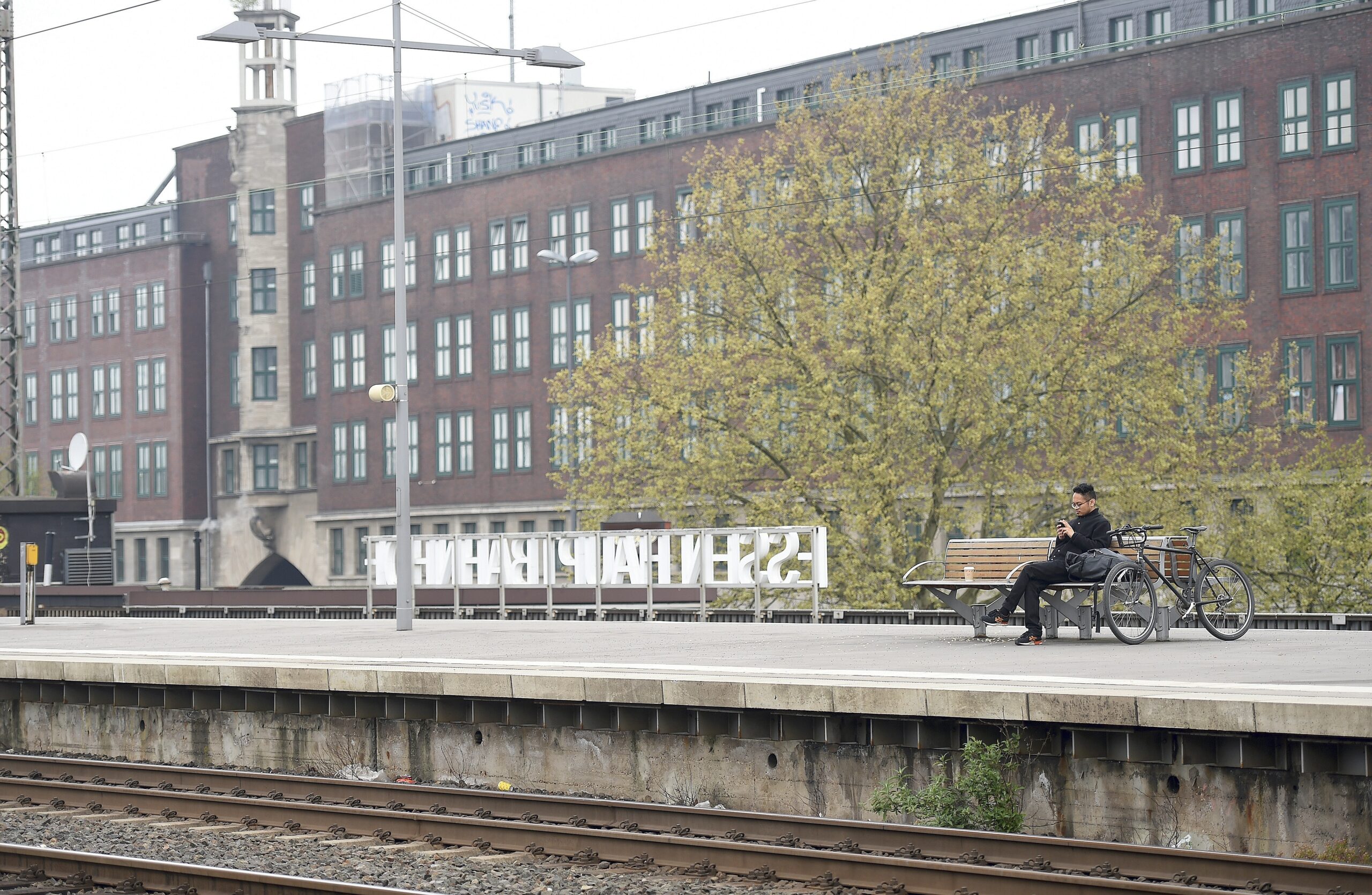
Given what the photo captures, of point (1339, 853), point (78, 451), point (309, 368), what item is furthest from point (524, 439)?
point (1339, 853)

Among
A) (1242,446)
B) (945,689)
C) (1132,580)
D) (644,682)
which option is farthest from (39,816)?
(1242,446)

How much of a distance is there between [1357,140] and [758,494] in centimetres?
2335

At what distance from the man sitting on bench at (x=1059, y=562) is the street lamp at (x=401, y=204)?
35.6 feet

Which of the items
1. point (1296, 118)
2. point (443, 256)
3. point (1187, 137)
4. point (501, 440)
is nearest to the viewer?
point (1296, 118)

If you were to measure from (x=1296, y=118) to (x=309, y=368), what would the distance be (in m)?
47.1

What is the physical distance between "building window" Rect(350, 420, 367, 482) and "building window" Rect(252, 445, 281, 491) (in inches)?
253

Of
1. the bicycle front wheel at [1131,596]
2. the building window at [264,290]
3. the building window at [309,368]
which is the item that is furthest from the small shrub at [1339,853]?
the building window at [264,290]

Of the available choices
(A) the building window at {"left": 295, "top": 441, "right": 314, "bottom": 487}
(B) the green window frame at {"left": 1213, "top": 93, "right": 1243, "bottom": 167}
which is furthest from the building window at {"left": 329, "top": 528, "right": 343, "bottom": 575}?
(B) the green window frame at {"left": 1213, "top": 93, "right": 1243, "bottom": 167}

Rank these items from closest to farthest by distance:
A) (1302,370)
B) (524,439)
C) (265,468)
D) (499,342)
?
(1302,370)
(524,439)
(499,342)
(265,468)

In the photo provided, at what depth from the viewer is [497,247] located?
76125 millimetres

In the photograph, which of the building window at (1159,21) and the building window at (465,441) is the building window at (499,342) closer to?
the building window at (465,441)

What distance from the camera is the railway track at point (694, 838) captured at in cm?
1089

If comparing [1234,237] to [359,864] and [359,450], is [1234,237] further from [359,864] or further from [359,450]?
[359,864]

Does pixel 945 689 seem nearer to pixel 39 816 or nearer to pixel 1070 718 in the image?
pixel 1070 718
